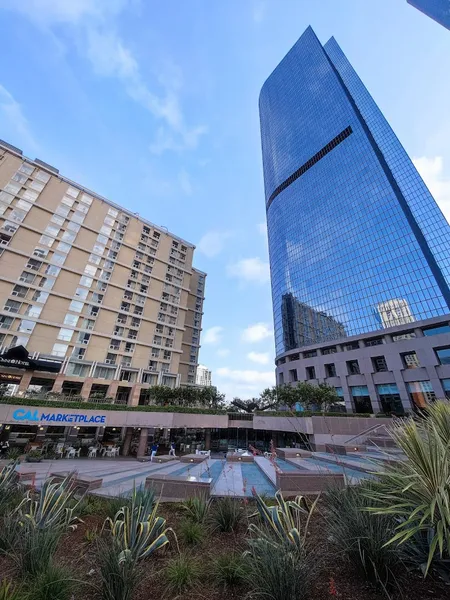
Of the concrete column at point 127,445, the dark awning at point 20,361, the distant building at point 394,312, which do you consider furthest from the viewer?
the distant building at point 394,312

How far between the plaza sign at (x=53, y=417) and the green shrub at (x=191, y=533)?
2764 centimetres

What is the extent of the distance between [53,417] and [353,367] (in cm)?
4856

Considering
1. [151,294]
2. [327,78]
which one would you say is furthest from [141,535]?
[327,78]

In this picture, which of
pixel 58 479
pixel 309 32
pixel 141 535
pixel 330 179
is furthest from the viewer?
pixel 309 32

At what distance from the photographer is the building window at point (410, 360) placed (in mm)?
40938

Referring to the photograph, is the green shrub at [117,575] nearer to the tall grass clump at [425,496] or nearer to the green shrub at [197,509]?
the green shrub at [197,509]

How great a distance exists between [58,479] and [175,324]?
43685 millimetres

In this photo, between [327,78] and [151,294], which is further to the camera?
[327,78]

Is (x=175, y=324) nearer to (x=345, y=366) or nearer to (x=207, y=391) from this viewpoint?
(x=207, y=391)

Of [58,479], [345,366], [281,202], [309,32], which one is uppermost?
[309,32]

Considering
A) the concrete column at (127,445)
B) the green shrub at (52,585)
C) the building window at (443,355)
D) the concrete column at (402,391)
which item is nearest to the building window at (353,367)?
the concrete column at (402,391)

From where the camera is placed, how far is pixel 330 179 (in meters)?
73.1

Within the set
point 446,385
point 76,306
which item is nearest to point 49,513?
point 76,306

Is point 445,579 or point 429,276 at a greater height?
point 429,276
